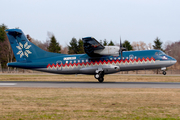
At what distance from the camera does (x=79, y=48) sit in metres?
64.7

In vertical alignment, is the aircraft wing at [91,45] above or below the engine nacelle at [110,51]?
above

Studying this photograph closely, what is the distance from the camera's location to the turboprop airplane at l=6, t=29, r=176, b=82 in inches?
961

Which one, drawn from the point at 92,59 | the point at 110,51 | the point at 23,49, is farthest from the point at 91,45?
the point at 23,49

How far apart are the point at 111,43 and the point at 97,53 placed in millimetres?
49397

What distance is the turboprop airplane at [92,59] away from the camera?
24406 millimetres

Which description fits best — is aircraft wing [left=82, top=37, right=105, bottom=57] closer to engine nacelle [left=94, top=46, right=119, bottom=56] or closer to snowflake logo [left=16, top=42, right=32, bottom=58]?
engine nacelle [left=94, top=46, right=119, bottom=56]

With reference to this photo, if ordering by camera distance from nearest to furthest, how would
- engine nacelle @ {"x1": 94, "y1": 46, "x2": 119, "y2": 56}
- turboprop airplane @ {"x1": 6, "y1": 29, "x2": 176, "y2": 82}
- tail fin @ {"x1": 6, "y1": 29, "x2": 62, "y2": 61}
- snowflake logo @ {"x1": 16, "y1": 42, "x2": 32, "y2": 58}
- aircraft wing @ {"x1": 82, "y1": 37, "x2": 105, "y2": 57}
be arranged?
aircraft wing @ {"x1": 82, "y1": 37, "x2": 105, "y2": 57} < engine nacelle @ {"x1": 94, "y1": 46, "x2": 119, "y2": 56} < turboprop airplane @ {"x1": 6, "y1": 29, "x2": 176, "y2": 82} < tail fin @ {"x1": 6, "y1": 29, "x2": 62, "y2": 61} < snowflake logo @ {"x1": 16, "y1": 42, "x2": 32, "y2": 58}

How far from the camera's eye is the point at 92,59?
25578 mm

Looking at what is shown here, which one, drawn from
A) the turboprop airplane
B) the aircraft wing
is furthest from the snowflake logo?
the aircraft wing

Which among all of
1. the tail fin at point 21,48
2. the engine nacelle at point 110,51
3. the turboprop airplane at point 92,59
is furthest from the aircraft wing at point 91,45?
the tail fin at point 21,48

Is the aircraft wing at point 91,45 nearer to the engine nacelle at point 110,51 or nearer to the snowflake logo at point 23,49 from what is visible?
the engine nacelle at point 110,51

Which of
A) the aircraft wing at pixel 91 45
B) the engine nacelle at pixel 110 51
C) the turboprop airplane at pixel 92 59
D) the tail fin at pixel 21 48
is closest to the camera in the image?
the aircraft wing at pixel 91 45

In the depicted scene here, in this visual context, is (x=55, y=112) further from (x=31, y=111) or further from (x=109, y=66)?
(x=109, y=66)

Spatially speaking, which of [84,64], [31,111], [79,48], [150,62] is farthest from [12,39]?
[79,48]
